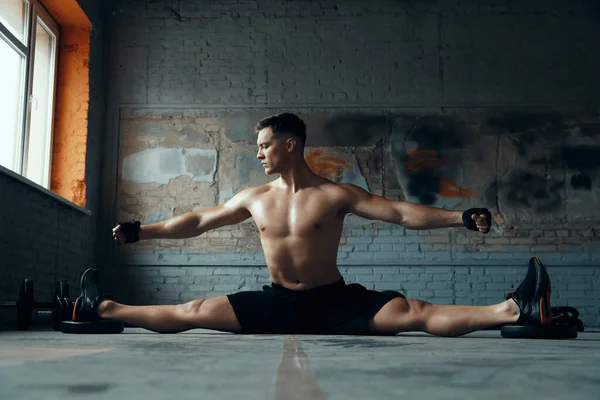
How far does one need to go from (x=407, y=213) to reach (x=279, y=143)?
759 millimetres

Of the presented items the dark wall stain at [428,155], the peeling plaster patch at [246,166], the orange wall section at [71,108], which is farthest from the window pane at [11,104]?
the dark wall stain at [428,155]

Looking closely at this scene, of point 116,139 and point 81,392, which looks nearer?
point 81,392

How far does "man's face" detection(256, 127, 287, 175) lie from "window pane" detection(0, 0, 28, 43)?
286 centimetres

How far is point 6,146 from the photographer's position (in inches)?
211

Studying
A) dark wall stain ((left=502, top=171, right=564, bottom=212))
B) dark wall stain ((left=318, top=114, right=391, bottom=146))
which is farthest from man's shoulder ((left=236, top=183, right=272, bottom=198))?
dark wall stain ((left=502, top=171, right=564, bottom=212))

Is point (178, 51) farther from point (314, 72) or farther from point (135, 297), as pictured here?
point (135, 297)

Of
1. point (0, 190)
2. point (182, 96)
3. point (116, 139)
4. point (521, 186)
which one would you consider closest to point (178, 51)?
point (182, 96)

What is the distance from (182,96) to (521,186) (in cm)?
352

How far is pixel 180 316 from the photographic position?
3113mm

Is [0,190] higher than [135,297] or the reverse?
higher

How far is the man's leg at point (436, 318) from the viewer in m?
2.83

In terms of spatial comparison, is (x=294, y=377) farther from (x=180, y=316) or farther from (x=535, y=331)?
(x=180, y=316)

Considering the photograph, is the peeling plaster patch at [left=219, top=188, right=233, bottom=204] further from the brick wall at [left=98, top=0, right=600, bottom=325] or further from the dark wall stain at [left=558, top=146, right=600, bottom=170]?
the dark wall stain at [left=558, top=146, right=600, bottom=170]

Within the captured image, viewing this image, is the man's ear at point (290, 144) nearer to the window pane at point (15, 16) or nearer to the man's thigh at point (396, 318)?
the man's thigh at point (396, 318)
